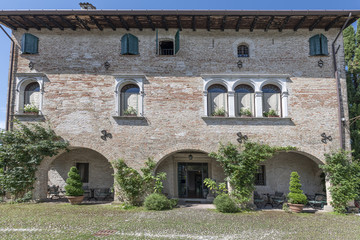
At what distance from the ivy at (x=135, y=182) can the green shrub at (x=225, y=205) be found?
9.48 ft

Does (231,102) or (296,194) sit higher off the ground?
(231,102)

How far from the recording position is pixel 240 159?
37.3 ft

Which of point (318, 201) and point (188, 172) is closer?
point (318, 201)

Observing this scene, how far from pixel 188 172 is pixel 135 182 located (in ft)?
12.6

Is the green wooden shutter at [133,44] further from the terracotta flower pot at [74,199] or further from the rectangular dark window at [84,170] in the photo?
the terracotta flower pot at [74,199]

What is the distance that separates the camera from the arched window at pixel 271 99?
492 inches

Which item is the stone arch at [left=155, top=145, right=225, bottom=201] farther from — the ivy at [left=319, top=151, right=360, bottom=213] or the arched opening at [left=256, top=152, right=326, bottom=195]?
the ivy at [left=319, top=151, right=360, bottom=213]

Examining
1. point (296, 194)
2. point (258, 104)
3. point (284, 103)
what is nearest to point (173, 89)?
point (258, 104)

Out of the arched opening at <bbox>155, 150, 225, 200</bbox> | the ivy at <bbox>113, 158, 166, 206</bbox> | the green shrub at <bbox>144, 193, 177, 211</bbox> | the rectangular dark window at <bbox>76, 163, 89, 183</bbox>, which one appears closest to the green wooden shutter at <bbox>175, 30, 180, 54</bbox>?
the arched opening at <bbox>155, 150, 225, 200</bbox>

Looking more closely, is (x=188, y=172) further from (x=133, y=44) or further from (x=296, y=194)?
(x=133, y=44)

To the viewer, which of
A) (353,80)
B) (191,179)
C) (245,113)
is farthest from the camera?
(353,80)

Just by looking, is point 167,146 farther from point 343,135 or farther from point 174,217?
point 343,135

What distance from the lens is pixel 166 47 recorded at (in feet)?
44.1

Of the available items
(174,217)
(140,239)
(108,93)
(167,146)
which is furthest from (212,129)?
(140,239)
